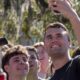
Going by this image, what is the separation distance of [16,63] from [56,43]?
49 cm

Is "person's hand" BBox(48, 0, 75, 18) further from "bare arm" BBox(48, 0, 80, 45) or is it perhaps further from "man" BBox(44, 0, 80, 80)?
"man" BBox(44, 0, 80, 80)

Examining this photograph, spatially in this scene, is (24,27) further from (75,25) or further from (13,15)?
(75,25)

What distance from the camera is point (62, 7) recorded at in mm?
3902

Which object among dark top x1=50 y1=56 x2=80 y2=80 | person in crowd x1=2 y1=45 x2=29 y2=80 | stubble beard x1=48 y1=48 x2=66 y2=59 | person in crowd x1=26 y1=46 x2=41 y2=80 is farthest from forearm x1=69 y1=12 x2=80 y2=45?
person in crowd x1=26 y1=46 x2=41 y2=80

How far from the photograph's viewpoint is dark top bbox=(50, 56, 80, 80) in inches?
166

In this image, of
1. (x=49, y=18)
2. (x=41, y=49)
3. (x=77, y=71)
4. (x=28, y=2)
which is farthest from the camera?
(x=49, y=18)

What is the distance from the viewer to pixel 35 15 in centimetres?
3153

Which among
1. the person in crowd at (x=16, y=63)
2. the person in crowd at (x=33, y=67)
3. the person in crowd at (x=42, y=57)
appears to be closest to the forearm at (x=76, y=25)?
the person in crowd at (x=16, y=63)

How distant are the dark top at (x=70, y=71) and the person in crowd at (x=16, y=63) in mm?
365

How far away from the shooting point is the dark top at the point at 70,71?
421cm

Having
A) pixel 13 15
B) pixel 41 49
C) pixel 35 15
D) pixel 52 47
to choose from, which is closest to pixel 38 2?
pixel 13 15

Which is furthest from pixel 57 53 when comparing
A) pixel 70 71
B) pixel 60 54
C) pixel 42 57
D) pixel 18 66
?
pixel 42 57

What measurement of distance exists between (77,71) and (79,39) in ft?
1.52

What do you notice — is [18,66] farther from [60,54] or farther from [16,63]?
[60,54]
